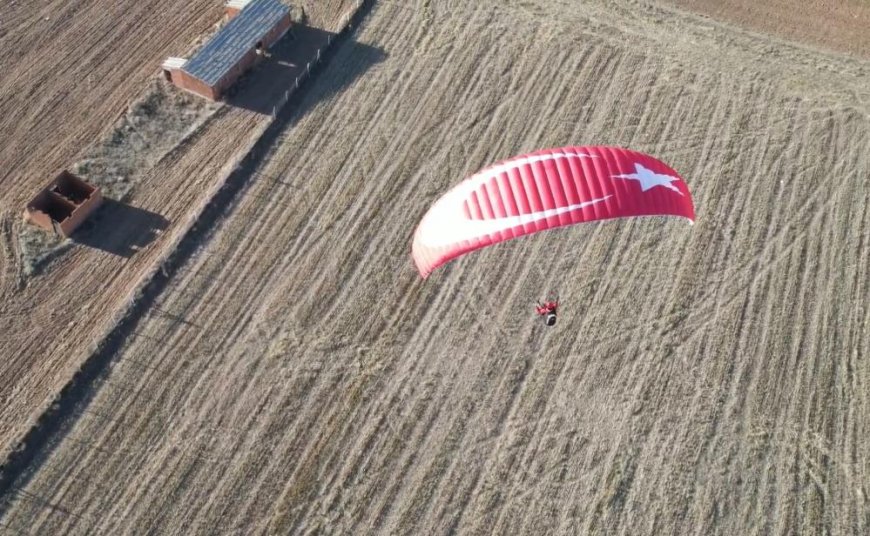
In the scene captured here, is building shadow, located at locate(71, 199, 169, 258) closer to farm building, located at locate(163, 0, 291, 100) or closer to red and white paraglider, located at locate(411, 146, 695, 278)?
farm building, located at locate(163, 0, 291, 100)

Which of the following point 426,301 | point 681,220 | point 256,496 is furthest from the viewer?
point 681,220

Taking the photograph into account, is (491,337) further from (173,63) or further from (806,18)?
(806,18)

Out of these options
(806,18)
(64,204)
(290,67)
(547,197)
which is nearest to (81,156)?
(64,204)

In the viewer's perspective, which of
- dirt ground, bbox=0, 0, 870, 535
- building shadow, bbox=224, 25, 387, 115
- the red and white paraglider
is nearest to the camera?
the red and white paraglider

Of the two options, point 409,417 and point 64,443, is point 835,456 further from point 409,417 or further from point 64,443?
point 64,443

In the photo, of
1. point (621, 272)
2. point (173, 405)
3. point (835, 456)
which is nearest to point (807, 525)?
point (835, 456)

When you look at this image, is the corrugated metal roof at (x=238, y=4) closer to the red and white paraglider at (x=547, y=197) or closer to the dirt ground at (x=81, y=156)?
the dirt ground at (x=81, y=156)

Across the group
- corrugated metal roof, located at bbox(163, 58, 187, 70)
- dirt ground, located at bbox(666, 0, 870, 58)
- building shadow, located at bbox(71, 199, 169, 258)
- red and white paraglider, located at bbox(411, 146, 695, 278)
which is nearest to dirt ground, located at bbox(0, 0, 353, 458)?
building shadow, located at bbox(71, 199, 169, 258)

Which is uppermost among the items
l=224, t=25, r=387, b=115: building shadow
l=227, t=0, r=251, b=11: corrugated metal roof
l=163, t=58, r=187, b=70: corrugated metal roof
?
l=227, t=0, r=251, b=11: corrugated metal roof
